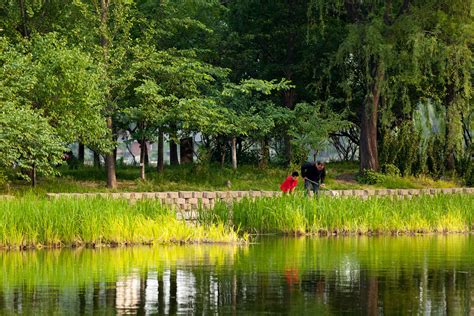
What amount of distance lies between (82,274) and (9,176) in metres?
22.7

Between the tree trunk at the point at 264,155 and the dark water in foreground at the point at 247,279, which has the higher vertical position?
the tree trunk at the point at 264,155

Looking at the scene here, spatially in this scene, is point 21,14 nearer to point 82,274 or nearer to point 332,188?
point 332,188

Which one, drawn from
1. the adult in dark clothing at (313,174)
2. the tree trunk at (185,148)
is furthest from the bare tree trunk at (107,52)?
the tree trunk at (185,148)

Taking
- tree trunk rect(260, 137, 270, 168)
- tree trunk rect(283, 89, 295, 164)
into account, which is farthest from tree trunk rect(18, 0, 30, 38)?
tree trunk rect(260, 137, 270, 168)

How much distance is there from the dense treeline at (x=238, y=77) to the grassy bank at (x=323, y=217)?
8618 mm

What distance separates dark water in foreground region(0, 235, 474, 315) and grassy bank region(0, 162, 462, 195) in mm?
15787

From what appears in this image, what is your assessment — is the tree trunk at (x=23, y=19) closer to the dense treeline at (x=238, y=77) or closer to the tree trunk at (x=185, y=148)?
the dense treeline at (x=238, y=77)

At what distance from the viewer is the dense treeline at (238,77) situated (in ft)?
133

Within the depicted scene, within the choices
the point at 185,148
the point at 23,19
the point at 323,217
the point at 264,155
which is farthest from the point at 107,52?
the point at 323,217

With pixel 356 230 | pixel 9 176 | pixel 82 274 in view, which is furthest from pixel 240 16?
pixel 82 274

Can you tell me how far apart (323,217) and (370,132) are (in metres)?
19.3

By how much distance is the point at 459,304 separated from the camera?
17312mm

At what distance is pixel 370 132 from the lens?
51000mm

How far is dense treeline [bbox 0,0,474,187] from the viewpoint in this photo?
40.7 m
